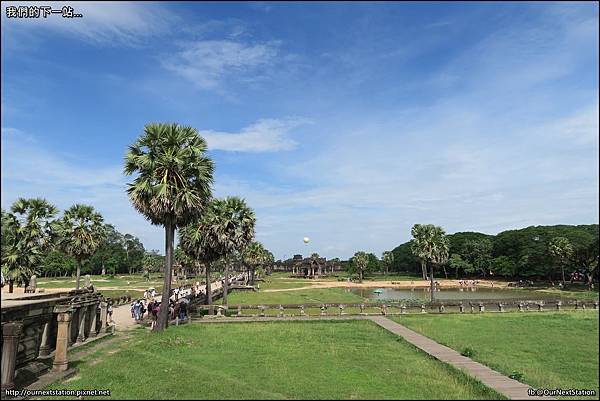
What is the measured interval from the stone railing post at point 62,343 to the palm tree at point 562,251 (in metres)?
85.4

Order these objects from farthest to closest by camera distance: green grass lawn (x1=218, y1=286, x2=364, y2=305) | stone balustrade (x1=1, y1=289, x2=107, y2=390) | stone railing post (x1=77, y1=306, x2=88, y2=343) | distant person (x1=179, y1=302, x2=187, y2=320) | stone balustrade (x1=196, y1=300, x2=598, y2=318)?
green grass lawn (x1=218, y1=286, x2=364, y2=305), stone balustrade (x1=196, y1=300, x2=598, y2=318), distant person (x1=179, y1=302, x2=187, y2=320), stone railing post (x1=77, y1=306, x2=88, y2=343), stone balustrade (x1=1, y1=289, x2=107, y2=390)

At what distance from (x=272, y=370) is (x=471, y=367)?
7.17m

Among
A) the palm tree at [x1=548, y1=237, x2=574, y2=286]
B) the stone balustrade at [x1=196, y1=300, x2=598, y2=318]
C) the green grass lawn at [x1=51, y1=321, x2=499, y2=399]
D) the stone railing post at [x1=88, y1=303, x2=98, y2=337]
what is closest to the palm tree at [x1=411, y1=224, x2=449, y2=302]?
the stone balustrade at [x1=196, y1=300, x2=598, y2=318]

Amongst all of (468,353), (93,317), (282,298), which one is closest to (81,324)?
(93,317)

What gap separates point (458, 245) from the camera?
130250 millimetres

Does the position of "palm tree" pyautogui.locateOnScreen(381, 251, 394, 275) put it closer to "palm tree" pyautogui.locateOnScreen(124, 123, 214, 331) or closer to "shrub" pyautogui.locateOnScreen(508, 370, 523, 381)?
"palm tree" pyautogui.locateOnScreen(124, 123, 214, 331)

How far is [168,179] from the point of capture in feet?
75.9

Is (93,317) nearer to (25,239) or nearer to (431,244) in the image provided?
(25,239)

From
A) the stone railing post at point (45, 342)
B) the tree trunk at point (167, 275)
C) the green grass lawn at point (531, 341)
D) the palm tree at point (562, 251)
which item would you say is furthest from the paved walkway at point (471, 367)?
the palm tree at point (562, 251)

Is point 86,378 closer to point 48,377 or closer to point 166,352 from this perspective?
point 48,377

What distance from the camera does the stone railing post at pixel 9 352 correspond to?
1102 cm

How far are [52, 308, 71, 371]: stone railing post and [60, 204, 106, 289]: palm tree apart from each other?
22.5 metres

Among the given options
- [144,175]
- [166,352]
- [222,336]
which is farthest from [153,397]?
[144,175]

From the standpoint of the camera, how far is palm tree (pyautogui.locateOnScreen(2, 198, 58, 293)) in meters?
28.9
